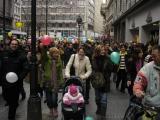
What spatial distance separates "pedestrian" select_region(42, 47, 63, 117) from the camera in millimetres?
10094

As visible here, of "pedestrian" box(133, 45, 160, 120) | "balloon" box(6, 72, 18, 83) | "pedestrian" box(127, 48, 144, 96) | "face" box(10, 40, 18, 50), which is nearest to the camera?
"pedestrian" box(133, 45, 160, 120)

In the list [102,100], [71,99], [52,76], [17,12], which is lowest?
[102,100]

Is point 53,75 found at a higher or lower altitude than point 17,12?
lower

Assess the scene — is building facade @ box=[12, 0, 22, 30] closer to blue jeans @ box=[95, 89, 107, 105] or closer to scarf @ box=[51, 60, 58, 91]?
blue jeans @ box=[95, 89, 107, 105]

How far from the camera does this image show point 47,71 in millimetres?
10195

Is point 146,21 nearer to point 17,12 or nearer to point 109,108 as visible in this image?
point 109,108

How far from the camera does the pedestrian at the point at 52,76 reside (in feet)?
33.1

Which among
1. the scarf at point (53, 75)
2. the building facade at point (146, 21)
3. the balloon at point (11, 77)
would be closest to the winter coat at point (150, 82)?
the balloon at point (11, 77)

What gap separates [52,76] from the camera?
399 inches

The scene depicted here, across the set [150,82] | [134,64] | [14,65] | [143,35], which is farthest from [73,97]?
[143,35]

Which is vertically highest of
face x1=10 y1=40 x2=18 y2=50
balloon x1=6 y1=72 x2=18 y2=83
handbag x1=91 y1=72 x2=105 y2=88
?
face x1=10 y1=40 x2=18 y2=50

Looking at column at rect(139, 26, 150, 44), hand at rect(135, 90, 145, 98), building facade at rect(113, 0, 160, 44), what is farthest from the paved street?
column at rect(139, 26, 150, 44)

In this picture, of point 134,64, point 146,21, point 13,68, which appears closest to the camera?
point 13,68

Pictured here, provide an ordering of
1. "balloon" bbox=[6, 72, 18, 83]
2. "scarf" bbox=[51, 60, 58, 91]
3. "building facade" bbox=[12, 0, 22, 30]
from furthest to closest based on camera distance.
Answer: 1. "building facade" bbox=[12, 0, 22, 30]
2. "scarf" bbox=[51, 60, 58, 91]
3. "balloon" bbox=[6, 72, 18, 83]
